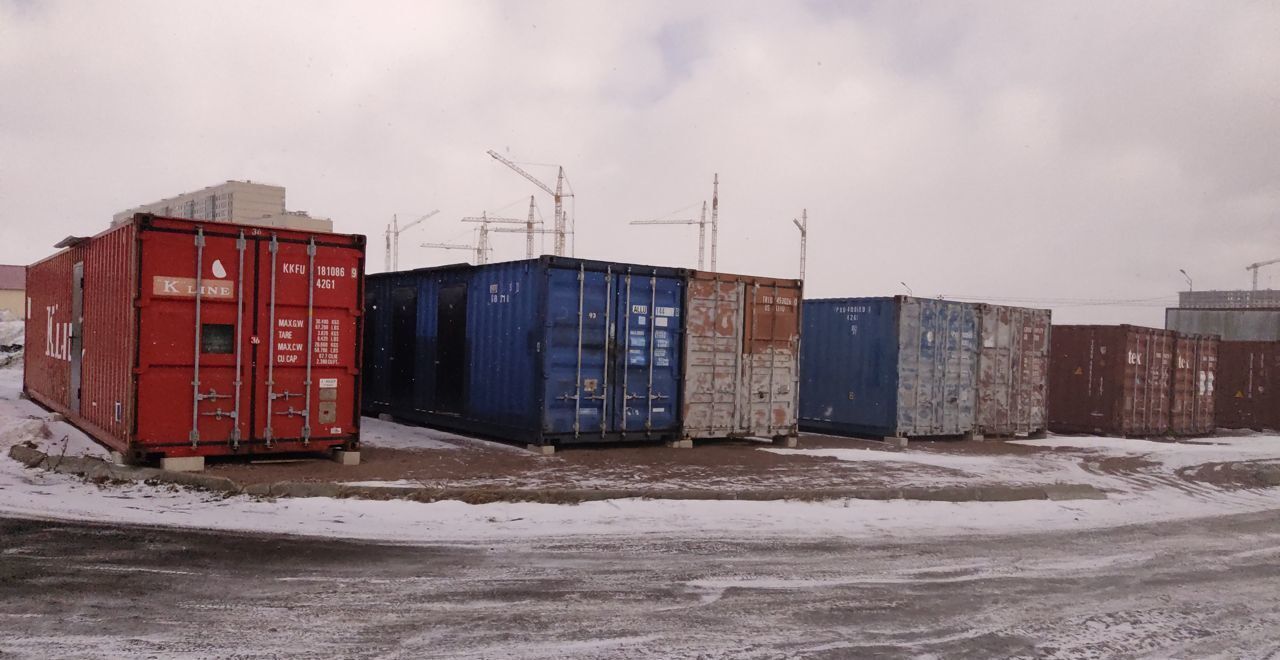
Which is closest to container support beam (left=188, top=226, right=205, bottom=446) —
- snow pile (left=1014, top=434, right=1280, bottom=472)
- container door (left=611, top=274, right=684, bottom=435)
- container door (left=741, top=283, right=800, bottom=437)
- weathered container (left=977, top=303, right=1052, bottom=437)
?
container door (left=611, top=274, right=684, bottom=435)

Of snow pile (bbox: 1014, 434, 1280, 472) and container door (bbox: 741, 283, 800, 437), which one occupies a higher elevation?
container door (bbox: 741, 283, 800, 437)

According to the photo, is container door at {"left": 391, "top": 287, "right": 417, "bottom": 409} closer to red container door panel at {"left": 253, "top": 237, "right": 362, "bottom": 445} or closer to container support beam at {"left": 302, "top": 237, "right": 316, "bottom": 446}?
red container door panel at {"left": 253, "top": 237, "right": 362, "bottom": 445}

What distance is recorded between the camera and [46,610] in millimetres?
5680

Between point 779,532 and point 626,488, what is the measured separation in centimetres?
233

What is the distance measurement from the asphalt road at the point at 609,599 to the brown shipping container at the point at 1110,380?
51.1ft

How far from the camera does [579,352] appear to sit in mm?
14312

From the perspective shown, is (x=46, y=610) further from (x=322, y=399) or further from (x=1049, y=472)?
(x=1049, y=472)

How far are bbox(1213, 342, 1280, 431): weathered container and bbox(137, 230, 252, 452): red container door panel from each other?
28.9m

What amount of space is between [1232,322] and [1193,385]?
1735cm

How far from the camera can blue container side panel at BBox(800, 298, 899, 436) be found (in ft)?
61.8

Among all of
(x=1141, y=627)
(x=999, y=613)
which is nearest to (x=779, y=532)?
(x=999, y=613)

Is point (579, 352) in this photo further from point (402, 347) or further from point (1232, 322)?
point (1232, 322)

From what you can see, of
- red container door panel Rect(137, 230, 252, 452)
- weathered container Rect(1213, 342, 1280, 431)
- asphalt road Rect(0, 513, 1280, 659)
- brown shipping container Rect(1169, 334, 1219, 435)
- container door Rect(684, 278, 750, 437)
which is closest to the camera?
asphalt road Rect(0, 513, 1280, 659)

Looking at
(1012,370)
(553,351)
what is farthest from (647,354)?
(1012,370)
